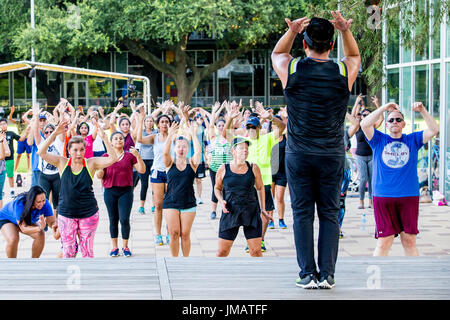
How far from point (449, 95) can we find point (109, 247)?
7960mm

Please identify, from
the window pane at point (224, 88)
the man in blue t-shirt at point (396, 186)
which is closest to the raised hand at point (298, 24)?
the man in blue t-shirt at point (396, 186)

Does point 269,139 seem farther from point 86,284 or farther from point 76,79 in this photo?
point 76,79

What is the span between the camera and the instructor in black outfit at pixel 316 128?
4324 millimetres

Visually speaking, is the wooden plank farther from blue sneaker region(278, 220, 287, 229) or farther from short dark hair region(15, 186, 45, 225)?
blue sneaker region(278, 220, 287, 229)

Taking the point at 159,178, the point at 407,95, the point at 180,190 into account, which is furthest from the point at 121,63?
the point at 180,190

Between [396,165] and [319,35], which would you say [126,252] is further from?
[319,35]

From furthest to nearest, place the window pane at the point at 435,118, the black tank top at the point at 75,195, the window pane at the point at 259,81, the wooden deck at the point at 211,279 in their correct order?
the window pane at the point at 259,81
the window pane at the point at 435,118
the black tank top at the point at 75,195
the wooden deck at the point at 211,279

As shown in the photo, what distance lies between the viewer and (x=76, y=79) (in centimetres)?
4347

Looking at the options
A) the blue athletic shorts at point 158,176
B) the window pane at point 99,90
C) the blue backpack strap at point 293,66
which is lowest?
the blue athletic shorts at point 158,176

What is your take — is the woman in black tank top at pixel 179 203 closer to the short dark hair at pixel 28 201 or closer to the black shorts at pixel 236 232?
the black shorts at pixel 236 232

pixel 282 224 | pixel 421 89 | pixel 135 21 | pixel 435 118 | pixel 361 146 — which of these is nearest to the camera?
pixel 282 224

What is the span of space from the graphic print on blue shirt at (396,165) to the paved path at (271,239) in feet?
7.41

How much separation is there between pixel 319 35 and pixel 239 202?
11.3 feet

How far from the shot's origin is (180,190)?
8078 mm
